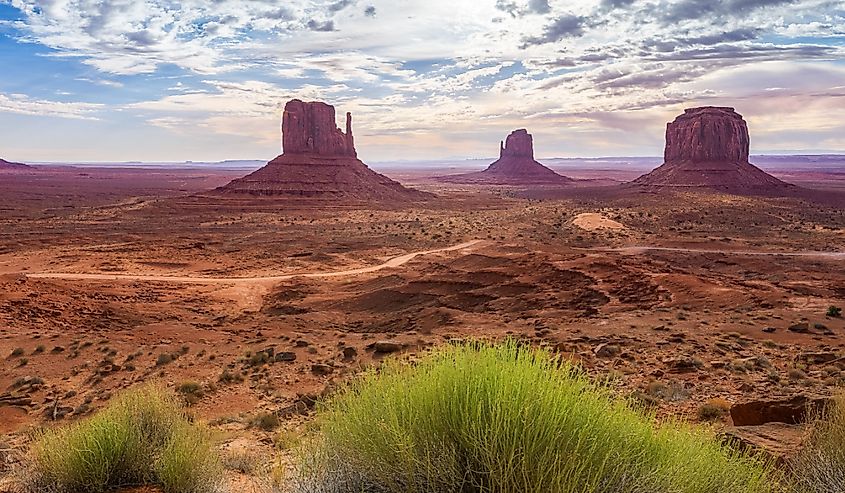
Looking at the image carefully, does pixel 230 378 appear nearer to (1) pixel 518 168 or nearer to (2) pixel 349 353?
(2) pixel 349 353

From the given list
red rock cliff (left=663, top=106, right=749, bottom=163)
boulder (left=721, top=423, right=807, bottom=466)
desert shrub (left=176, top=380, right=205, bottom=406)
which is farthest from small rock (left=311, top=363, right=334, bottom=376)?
red rock cliff (left=663, top=106, right=749, bottom=163)

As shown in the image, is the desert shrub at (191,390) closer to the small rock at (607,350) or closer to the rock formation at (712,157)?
the small rock at (607,350)

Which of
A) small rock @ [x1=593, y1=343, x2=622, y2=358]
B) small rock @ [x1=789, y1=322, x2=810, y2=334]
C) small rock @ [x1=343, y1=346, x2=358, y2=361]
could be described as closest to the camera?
small rock @ [x1=593, y1=343, x2=622, y2=358]

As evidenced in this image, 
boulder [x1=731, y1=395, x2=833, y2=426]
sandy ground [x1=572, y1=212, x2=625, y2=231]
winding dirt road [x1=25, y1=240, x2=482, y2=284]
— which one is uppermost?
boulder [x1=731, y1=395, x2=833, y2=426]

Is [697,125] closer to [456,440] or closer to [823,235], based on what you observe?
[823,235]

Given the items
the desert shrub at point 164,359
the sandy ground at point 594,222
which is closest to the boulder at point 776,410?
the desert shrub at point 164,359

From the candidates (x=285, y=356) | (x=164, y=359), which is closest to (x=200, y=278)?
(x=164, y=359)

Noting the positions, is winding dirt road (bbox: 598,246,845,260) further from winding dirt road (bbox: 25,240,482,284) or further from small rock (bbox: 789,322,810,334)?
small rock (bbox: 789,322,810,334)
